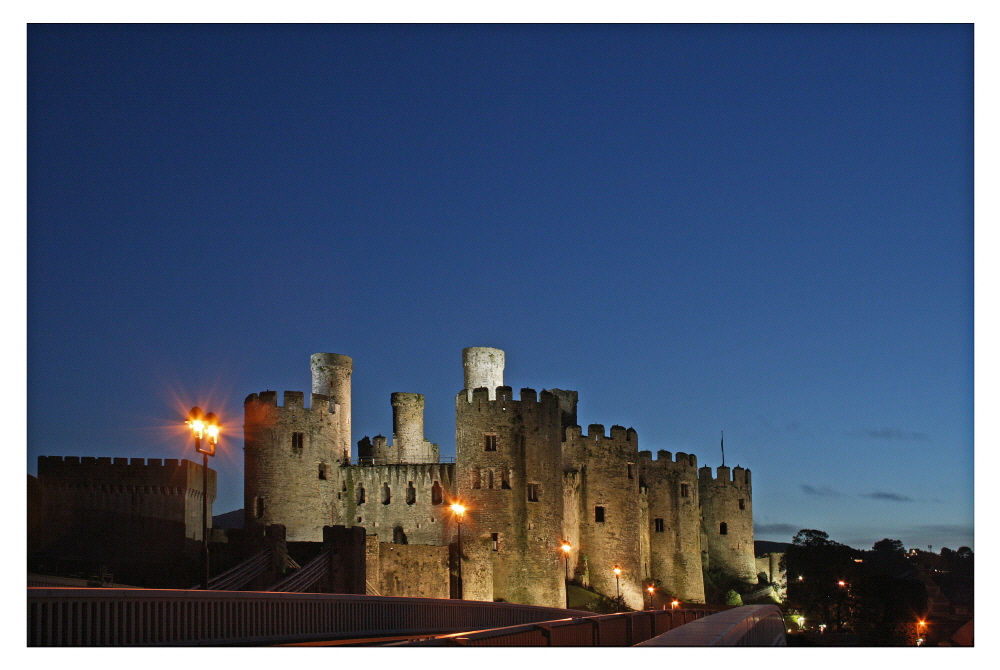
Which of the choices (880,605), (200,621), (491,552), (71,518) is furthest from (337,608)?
(880,605)

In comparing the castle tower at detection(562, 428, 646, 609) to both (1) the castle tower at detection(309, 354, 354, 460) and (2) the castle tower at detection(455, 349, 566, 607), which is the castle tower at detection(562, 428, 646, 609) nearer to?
(2) the castle tower at detection(455, 349, 566, 607)

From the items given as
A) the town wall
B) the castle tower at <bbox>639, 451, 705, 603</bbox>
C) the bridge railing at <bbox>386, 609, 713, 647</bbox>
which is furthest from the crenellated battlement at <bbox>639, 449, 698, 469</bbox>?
the bridge railing at <bbox>386, 609, 713, 647</bbox>

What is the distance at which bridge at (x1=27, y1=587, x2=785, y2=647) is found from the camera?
12.7 metres

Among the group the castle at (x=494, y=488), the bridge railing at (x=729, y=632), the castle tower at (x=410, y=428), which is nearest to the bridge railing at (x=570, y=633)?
the bridge railing at (x=729, y=632)

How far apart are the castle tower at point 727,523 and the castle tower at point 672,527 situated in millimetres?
4040

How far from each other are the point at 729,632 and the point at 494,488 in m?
21.9

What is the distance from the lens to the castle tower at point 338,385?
4469 cm

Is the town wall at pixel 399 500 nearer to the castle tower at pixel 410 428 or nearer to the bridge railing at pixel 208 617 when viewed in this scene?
the castle tower at pixel 410 428

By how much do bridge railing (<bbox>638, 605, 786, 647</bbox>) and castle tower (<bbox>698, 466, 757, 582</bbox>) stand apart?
35.1 m

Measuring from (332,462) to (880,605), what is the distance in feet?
92.2

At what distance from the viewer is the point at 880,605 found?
5422 cm

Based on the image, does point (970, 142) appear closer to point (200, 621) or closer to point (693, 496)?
point (200, 621)
